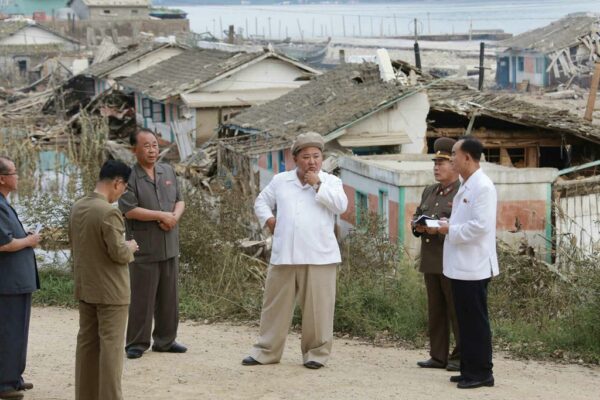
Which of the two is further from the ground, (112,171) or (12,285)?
(112,171)

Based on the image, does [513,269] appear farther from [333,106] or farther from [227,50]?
[227,50]

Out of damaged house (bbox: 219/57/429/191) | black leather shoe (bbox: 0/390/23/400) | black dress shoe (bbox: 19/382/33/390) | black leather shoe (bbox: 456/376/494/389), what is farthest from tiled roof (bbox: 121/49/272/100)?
black leather shoe (bbox: 456/376/494/389)

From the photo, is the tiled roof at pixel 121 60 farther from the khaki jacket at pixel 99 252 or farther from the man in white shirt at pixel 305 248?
the khaki jacket at pixel 99 252

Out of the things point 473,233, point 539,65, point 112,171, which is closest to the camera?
point 112,171

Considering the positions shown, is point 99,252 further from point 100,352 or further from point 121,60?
point 121,60

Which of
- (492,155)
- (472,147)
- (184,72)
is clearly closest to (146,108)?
(184,72)

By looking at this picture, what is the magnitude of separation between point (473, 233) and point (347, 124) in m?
13.7

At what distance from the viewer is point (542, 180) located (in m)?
17.5

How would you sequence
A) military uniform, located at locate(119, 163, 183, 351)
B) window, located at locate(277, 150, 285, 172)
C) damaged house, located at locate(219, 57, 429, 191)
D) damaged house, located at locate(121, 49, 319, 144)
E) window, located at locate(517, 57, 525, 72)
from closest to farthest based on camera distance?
military uniform, located at locate(119, 163, 183, 351)
damaged house, located at locate(219, 57, 429, 191)
window, located at locate(277, 150, 285, 172)
damaged house, located at locate(121, 49, 319, 144)
window, located at locate(517, 57, 525, 72)

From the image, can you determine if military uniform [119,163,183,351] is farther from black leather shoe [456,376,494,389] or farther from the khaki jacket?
black leather shoe [456,376,494,389]

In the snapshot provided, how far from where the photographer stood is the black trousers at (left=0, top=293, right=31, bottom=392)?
785 centimetres

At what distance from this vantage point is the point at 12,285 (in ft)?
25.7

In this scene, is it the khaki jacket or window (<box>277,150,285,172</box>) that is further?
window (<box>277,150,285,172</box>)

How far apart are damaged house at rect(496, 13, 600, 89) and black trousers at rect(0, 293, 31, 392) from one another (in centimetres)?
5015
